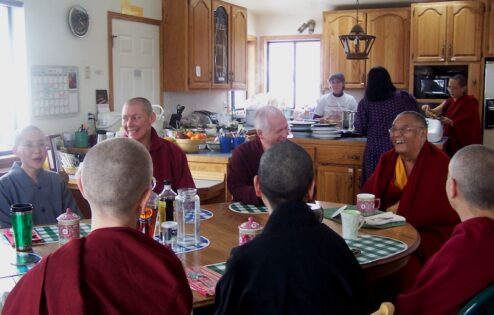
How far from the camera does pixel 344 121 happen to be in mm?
5910

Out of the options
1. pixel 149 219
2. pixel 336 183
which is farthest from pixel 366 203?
pixel 336 183

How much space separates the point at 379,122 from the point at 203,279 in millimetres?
3154

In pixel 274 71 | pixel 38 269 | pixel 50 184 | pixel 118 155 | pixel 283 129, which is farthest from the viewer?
pixel 274 71

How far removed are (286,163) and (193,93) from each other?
5.14 meters

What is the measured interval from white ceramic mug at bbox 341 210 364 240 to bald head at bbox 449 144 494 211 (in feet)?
1.76

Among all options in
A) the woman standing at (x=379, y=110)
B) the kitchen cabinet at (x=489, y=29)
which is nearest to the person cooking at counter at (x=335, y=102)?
the kitchen cabinet at (x=489, y=29)

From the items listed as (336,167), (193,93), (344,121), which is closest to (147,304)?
(336,167)

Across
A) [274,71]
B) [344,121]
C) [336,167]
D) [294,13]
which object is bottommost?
[336,167]

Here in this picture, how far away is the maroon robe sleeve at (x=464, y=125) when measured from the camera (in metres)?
6.18

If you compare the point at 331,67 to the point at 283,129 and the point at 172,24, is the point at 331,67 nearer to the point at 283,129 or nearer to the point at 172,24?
the point at 172,24

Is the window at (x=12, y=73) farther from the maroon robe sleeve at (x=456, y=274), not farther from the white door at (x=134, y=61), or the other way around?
the maroon robe sleeve at (x=456, y=274)

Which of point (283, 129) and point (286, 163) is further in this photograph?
point (283, 129)

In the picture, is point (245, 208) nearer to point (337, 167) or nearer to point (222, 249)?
point (222, 249)

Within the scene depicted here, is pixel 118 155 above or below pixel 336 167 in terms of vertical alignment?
above
